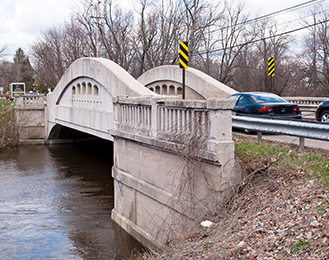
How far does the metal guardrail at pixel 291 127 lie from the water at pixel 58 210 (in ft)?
13.6

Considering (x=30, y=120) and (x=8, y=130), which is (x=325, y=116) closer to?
(x=30, y=120)

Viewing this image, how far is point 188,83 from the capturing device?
16.1 metres

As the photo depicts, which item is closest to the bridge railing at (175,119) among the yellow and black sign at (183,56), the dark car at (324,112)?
the yellow and black sign at (183,56)

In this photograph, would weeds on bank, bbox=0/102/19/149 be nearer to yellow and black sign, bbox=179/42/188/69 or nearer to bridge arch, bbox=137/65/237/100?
bridge arch, bbox=137/65/237/100

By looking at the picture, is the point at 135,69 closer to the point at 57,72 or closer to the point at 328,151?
the point at 57,72

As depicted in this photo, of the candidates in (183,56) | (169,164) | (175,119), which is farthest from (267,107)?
(169,164)

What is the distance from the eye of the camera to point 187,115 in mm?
7555

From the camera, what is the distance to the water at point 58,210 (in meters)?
9.72

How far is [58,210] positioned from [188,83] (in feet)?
24.3

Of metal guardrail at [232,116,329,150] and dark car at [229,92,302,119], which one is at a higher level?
dark car at [229,92,302,119]

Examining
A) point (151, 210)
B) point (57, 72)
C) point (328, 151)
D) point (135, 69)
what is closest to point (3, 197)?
point (151, 210)

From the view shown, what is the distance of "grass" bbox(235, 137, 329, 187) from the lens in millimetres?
6094

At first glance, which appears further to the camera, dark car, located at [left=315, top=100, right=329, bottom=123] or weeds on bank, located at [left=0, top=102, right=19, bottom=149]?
weeds on bank, located at [left=0, top=102, right=19, bottom=149]

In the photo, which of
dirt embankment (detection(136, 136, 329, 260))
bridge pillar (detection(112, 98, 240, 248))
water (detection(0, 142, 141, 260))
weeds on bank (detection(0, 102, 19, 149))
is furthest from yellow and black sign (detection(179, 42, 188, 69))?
weeds on bank (detection(0, 102, 19, 149))
